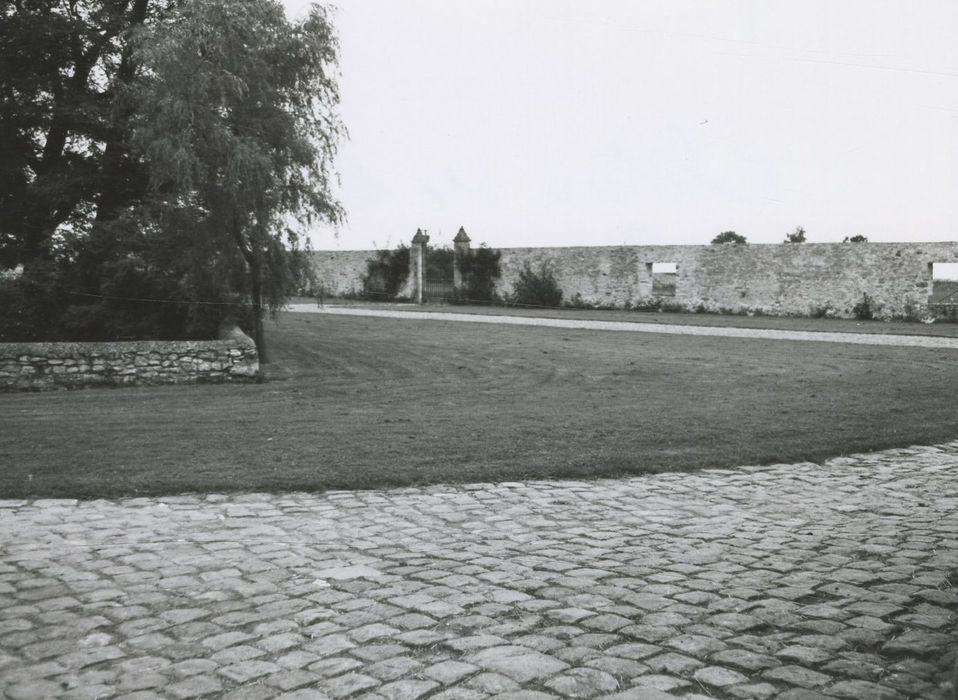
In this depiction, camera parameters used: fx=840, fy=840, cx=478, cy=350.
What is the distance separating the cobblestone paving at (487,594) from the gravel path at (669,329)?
50.9 ft

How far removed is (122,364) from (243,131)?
14.5 feet

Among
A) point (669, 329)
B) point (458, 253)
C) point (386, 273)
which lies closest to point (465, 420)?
point (669, 329)

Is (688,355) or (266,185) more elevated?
(266,185)

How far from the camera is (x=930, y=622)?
4199mm

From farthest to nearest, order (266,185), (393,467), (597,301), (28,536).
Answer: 1. (597,301)
2. (266,185)
3. (393,467)
4. (28,536)

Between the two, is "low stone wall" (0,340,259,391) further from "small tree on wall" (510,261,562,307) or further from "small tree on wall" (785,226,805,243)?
"small tree on wall" (785,226,805,243)

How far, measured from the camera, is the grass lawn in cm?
764

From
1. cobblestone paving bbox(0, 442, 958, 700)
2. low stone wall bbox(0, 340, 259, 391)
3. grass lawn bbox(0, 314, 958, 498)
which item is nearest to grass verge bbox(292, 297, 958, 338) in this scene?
grass lawn bbox(0, 314, 958, 498)

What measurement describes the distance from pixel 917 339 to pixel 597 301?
15666mm

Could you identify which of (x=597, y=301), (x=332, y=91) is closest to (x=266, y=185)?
(x=332, y=91)

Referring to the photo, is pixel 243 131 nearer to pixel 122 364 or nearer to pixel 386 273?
pixel 122 364

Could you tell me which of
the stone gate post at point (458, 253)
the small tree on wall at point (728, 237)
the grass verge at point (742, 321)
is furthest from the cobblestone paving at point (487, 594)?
the small tree on wall at point (728, 237)

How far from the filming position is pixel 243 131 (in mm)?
14367

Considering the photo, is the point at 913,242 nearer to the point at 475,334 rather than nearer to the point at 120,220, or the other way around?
the point at 475,334
